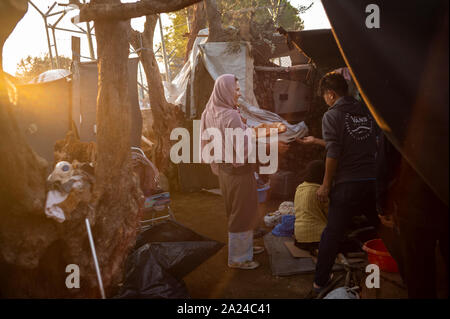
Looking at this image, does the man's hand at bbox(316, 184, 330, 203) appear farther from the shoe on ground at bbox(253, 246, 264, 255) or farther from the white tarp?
the white tarp

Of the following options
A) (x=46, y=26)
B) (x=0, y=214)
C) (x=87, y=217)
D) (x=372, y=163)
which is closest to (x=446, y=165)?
(x=372, y=163)

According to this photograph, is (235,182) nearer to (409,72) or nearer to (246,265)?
(246,265)

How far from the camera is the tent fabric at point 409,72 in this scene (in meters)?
1.48

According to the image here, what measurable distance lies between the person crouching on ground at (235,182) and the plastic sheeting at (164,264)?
2.22 feet

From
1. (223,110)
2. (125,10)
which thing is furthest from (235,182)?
(125,10)

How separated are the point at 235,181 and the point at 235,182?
12mm

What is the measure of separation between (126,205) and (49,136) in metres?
4.31

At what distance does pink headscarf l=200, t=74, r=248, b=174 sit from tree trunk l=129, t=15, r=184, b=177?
3.52 meters

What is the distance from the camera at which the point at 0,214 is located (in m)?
2.10

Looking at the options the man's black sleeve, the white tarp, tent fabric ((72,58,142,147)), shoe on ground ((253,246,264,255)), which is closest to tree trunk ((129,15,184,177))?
tent fabric ((72,58,142,147))

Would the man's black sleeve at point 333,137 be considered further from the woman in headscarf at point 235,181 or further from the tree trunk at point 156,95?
the tree trunk at point 156,95

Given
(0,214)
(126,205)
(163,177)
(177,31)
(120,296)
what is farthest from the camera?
(177,31)

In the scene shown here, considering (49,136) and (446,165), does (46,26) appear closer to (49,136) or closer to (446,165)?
(49,136)

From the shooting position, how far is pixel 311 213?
4043 mm
